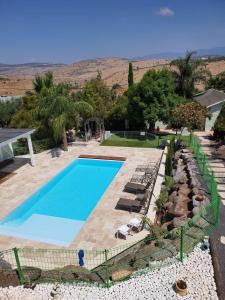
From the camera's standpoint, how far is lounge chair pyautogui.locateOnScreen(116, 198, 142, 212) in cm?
1539

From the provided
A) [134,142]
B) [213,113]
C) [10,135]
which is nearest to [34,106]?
[10,135]

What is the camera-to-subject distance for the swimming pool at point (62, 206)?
1458 cm

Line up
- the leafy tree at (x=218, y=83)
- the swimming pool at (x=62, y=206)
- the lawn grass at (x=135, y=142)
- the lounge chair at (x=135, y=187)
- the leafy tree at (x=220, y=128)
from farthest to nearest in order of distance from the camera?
the leafy tree at (x=218, y=83) → the lawn grass at (x=135, y=142) → the leafy tree at (x=220, y=128) → the lounge chair at (x=135, y=187) → the swimming pool at (x=62, y=206)

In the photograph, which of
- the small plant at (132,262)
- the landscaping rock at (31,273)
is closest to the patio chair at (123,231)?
the small plant at (132,262)

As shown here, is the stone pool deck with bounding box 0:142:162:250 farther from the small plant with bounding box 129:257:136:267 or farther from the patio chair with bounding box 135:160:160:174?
the small plant with bounding box 129:257:136:267

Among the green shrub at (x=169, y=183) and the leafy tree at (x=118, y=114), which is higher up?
the leafy tree at (x=118, y=114)

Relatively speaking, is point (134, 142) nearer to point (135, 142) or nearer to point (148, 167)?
point (135, 142)

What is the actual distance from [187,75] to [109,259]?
31.4 m

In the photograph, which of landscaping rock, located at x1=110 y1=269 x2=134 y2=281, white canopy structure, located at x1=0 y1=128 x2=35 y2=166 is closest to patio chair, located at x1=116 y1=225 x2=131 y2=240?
landscaping rock, located at x1=110 y1=269 x2=134 y2=281

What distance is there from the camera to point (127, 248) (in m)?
12.1

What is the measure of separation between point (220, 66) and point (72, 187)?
98.6 m

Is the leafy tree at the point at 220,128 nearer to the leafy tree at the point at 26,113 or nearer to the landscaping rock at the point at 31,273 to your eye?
the leafy tree at the point at 26,113

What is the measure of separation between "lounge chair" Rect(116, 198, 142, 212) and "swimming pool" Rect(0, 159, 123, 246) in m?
2.18

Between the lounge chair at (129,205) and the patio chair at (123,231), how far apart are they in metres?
2.24
